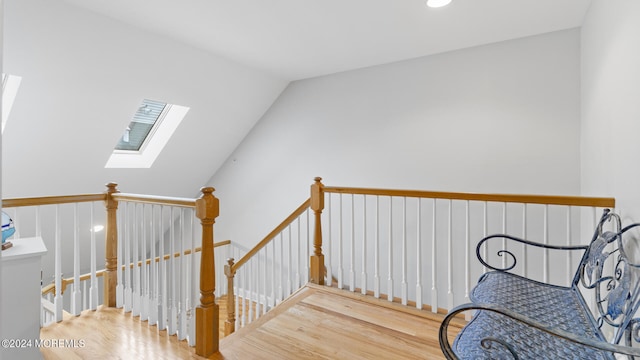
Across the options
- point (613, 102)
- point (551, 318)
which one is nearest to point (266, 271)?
point (551, 318)

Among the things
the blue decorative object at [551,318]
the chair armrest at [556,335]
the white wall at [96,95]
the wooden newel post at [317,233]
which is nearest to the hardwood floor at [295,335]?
the wooden newel post at [317,233]

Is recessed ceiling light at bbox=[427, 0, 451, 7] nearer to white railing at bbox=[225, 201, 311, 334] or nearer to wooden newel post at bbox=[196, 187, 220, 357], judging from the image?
white railing at bbox=[225, 201, 311, 334]

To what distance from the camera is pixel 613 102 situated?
1.87 metres

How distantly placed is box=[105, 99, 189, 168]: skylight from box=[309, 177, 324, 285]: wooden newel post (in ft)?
6.94

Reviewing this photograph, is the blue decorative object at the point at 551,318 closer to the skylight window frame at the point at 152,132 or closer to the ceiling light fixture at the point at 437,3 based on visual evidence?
the ceiling light fixture at the point at 437,3

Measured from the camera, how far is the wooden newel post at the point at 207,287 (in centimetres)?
197

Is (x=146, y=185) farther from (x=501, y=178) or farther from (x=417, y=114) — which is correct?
(x=501, y=178)

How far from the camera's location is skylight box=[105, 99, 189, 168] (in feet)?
13.7

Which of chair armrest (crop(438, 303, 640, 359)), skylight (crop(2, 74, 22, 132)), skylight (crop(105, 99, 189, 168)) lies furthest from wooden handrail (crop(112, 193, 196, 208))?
skylight (crop(105, 99, 189, 168))

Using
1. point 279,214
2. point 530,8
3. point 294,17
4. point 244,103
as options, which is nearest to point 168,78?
point 244,103

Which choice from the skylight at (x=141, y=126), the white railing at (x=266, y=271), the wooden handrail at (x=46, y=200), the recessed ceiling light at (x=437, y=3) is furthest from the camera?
the skylight at (x=141, y=126)

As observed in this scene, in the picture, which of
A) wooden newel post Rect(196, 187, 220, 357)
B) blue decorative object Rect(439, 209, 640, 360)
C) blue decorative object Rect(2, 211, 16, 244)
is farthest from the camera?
wooden newel post Rect(196, 187, 220, 357)

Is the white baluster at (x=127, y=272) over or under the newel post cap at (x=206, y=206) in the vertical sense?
under

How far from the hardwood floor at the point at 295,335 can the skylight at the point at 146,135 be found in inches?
92.2
